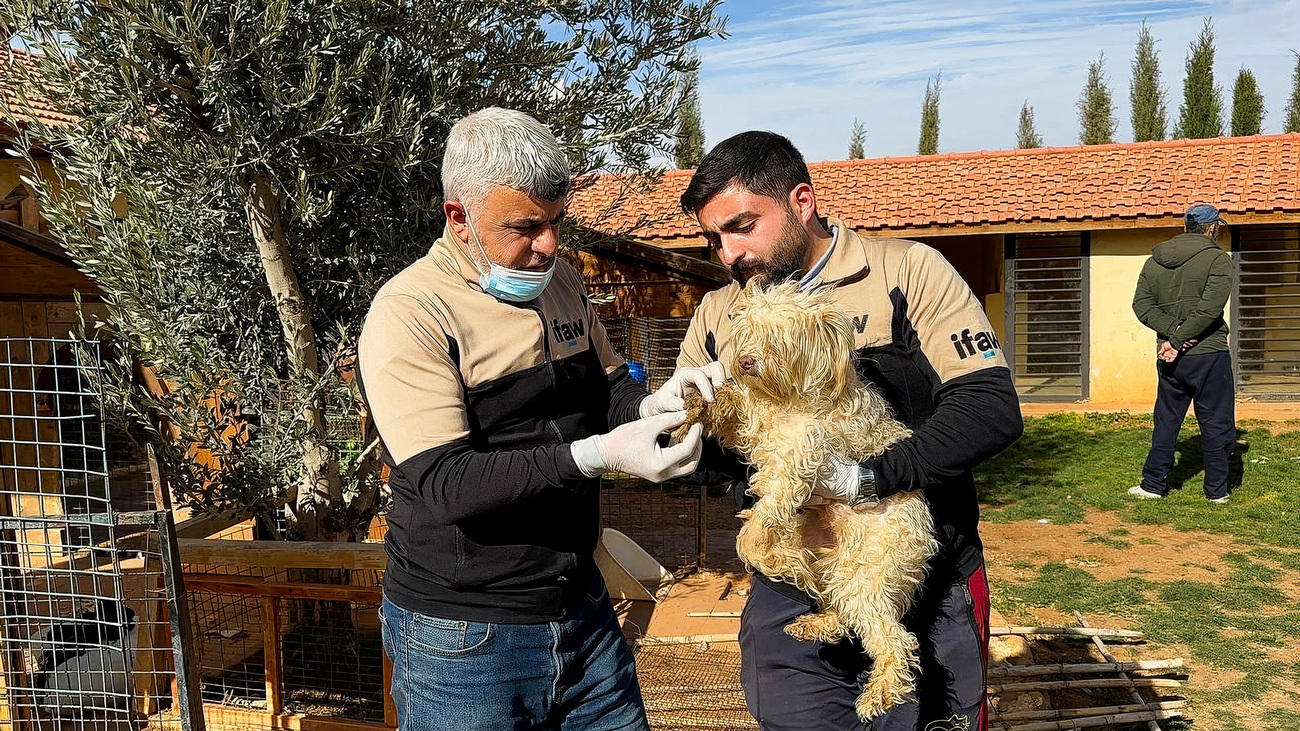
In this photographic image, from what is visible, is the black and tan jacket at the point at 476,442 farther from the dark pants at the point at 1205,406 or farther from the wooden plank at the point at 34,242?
the dark pants at the point at 1205,406

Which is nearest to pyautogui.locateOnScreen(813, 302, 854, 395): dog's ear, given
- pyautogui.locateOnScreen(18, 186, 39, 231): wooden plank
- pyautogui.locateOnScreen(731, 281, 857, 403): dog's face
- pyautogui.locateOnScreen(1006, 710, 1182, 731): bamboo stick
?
pyautogui.locateOnScreen(731, 281, 857, 403): dog's face

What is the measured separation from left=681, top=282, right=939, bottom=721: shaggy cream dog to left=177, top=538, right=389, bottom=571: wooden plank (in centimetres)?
264

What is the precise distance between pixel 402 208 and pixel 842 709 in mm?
4176

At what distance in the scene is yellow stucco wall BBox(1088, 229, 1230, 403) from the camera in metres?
17.9

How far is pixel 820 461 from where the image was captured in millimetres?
2639

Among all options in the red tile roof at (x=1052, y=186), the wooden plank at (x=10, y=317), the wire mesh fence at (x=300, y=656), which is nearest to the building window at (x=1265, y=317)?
the red tile roof at (x=1052, y=186)

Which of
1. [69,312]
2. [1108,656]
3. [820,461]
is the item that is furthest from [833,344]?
[69,312]

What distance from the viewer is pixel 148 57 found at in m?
4.89

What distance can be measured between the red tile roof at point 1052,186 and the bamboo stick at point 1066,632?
37.2ft

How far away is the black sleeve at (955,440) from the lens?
2652 mm

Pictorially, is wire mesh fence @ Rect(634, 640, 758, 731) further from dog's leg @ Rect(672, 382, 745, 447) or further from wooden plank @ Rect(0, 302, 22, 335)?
wooden plank @ Rect(0, 302, 22, 335)

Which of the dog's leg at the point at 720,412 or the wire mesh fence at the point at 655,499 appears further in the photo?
the wire mesh fence at the point at 655,499

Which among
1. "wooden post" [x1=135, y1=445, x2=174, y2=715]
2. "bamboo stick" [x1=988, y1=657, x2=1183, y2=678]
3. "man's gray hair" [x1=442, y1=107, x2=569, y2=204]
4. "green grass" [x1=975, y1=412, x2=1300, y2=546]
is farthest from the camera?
"green grass" [x1=975, y1=412, x2=1300, y2=546]

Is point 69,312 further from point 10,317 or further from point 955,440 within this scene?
point 955,440
